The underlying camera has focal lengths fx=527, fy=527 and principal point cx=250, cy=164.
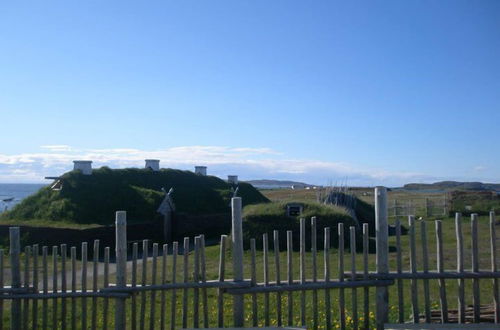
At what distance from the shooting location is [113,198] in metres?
28.9

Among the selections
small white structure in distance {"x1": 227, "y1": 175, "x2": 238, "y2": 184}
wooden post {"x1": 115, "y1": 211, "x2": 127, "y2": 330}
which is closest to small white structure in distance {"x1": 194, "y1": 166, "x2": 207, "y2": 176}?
small white structure in distance {"x1": 227, "y1": 175, "x2": 238, "y2": 184}

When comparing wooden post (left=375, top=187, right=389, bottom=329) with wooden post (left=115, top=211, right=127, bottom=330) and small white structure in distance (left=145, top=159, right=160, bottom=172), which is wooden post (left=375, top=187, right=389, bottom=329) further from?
small white structure in distance (left=145, top=159, right=160, bottom=172)

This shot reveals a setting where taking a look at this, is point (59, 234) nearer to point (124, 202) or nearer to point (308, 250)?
point (124, 202)

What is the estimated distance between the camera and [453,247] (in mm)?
19156

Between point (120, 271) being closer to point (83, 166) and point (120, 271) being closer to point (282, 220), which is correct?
point (282, 220)

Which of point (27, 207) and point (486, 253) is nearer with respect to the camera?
point (486, 253)

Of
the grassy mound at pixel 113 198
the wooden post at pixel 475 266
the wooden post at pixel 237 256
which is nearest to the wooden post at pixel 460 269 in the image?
the wooden post at pixel 475 266

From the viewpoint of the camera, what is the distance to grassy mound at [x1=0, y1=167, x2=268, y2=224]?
1043 inches

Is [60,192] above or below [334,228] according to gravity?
above

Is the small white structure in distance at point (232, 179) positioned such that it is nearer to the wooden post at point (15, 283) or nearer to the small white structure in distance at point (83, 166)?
the small white structure in distance at point (83, 166)

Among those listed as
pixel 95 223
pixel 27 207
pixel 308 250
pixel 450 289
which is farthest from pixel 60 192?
pixel 450 289

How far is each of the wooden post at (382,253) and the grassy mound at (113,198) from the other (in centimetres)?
2148

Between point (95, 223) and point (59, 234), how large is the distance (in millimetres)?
2299

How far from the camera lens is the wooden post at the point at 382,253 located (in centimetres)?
600
